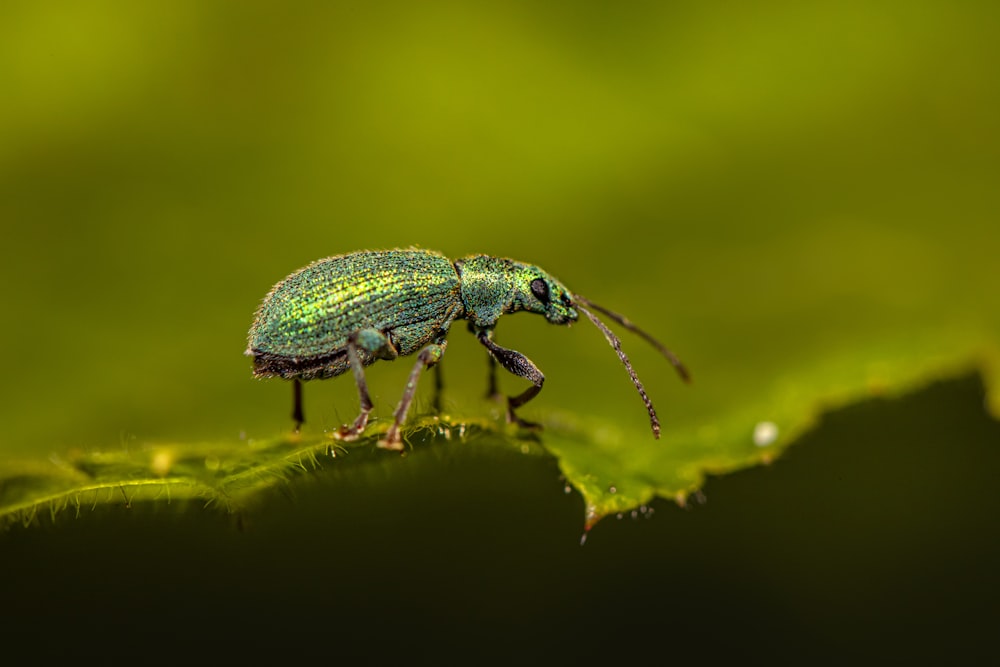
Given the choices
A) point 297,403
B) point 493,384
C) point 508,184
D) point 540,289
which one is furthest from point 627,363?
point 297,403

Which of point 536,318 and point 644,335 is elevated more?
point 536,318

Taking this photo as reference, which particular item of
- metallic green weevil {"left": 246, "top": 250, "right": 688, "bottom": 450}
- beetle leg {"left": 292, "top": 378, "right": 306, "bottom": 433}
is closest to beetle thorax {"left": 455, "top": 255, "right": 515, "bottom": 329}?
metallic green weevil {"left": 246, "top": 250, "right": 688, "bottom": 450}

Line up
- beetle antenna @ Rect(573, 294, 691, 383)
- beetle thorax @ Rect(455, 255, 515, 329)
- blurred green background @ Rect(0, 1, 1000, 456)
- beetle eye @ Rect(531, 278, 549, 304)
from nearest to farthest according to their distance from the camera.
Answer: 1. blurred green background @ Rect(0, 1, 1000, 456)
2. beetle antenna @ Rect(573, 294, 691, 383)
3. beetle thorax @ Rect(455, 255, 515, 329)
4. beetle eye @ Rect(531, 278, 549, 304)

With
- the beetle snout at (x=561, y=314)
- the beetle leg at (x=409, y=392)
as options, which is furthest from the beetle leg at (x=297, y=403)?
the beetle snout at (x=561, y=314)

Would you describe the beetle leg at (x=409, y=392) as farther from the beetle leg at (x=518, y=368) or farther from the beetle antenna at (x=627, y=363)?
the beetle antenna at (x=627, y=363)

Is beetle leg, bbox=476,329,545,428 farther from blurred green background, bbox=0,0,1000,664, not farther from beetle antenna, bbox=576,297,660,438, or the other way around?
beetle antenna, bbox=576,297,660,438

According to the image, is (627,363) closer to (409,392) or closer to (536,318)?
(536,318)
